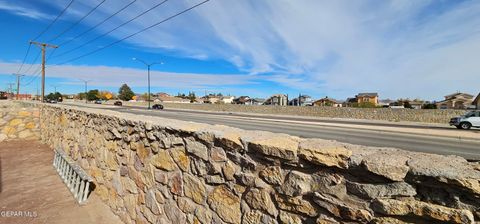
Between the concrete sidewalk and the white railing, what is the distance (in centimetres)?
10

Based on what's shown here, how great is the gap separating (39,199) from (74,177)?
650 millimetres

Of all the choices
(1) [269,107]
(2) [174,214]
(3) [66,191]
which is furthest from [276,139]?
(1) [269,107]

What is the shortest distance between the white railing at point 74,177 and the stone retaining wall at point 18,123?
5.70 m

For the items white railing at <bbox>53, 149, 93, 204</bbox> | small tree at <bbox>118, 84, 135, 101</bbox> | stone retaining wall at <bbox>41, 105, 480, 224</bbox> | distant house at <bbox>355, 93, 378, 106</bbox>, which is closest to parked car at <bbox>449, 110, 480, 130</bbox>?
stone retaining wall at <bbox>41, 105, 480, 224</bbox>

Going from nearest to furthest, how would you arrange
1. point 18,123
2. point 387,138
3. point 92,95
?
point 18,123 → point 387,138 → point 92,95

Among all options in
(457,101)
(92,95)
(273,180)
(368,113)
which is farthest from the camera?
(92,95)

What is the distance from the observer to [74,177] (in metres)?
5.26

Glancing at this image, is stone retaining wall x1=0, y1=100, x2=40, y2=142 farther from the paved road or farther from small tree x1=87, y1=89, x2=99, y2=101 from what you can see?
small tree x1=87, y1=89, x2=99, y2=101

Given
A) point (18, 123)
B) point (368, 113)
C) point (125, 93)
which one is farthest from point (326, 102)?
point (125, 93)

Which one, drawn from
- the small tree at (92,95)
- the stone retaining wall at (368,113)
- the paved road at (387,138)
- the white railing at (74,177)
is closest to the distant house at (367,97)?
the stone retaining wall at (368,113)

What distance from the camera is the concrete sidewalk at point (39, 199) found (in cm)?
413

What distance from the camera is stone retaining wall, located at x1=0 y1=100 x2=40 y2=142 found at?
10.2 meters

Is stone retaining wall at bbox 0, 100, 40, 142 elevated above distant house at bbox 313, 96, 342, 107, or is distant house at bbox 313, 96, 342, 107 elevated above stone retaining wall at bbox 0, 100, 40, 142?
distant house at bbox 313, 96, 342, 107

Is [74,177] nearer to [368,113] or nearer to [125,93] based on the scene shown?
[368,113]
